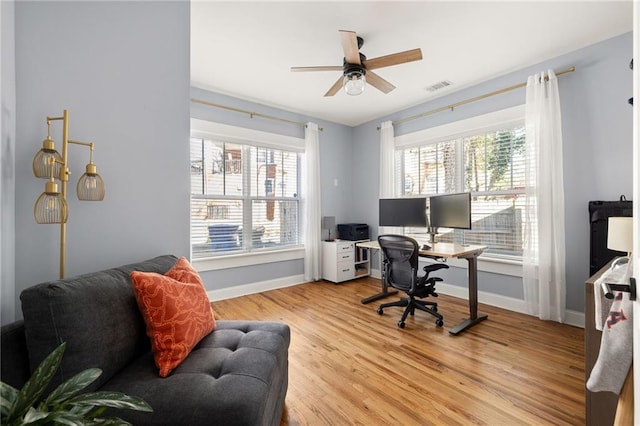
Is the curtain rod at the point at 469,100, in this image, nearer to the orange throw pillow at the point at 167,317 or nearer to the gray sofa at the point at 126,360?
the gray sofa at the point at 126,360

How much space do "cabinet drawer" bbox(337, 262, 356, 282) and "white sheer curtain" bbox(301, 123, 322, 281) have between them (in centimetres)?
35

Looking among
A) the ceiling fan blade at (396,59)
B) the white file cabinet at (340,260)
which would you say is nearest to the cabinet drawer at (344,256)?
the white file cabinet at (340,260)

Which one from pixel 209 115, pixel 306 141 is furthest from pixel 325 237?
pixel 209 115

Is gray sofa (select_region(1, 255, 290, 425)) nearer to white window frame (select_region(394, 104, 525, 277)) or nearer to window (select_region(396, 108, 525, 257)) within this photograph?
white window frame (select_region(394, 104, 525, 277))

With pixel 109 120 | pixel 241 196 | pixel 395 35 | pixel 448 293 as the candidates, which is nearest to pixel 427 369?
pixel 448 293

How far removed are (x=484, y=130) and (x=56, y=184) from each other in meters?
3.84

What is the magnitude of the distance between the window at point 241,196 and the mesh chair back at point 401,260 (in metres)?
1.81

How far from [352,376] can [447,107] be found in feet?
10.9

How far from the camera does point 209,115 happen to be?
355 cm

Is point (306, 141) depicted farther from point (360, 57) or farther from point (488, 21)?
point (488, 21)

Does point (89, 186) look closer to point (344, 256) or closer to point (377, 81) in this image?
point (377, 81)

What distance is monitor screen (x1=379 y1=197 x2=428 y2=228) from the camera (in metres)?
3.47

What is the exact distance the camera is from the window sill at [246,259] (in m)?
3.51

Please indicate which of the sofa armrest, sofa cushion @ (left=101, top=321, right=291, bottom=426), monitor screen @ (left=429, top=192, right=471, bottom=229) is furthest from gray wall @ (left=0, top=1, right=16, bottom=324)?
monitor screen @ (left=429, top=192, right=471, bottom=229)
